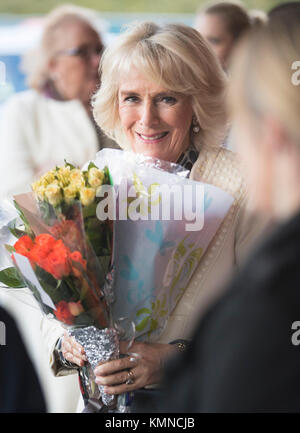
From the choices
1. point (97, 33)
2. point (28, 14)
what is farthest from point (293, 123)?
point (28, 14)

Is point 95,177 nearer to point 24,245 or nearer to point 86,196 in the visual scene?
point 86,196

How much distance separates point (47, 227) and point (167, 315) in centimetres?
32

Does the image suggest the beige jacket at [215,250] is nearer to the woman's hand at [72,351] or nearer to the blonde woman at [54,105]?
the woman's hand at [72,351]

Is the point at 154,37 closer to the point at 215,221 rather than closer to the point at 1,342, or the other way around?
the point at 215,221

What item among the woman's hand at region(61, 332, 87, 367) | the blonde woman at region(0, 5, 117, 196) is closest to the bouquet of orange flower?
the woman's hand at region(61, 332, 87, 367)

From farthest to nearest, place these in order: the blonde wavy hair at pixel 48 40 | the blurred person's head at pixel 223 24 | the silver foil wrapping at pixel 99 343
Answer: the blonde wavy hair at pixel 48 40, the blurred person's head at pixel 223 24, the silver foil wrapping at pixel 99 343

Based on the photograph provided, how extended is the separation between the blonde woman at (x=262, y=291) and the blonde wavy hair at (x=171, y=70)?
770 millimetres

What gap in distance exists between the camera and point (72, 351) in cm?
144

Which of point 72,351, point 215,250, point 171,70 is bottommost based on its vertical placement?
point 72,351

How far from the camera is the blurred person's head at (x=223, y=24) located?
3135 millimetres

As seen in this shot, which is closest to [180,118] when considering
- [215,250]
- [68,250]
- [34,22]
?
[215,250]

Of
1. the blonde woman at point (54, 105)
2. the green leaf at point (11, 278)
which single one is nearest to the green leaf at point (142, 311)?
the green leaf at point (11, 278)

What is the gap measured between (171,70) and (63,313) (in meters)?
0.68

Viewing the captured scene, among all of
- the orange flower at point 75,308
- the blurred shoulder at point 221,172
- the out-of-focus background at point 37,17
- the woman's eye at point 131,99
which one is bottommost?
the orange flower at point 75,308
